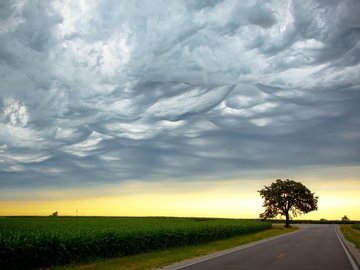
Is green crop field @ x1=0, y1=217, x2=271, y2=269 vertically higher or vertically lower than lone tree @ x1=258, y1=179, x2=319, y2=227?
lower

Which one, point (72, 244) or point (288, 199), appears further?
point (288, 199)

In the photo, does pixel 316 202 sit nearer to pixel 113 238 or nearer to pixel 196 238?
pixel 196 238

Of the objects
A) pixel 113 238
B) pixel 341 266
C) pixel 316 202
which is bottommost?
pixel 341 266

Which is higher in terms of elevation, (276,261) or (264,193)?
(264,193)

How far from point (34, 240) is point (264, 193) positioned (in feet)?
298

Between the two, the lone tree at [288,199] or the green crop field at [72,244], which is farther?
the lone tree at [288,199]

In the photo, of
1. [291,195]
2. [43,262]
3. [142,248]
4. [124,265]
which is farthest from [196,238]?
[291,195]

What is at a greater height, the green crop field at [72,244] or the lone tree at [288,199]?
the lone tree at [288,199]

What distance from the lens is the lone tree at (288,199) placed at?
99.9m

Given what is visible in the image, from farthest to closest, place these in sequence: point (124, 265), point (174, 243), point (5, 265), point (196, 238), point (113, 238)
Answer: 1. point (196, 238)
2. point (174, 243)
3. point (113, 238)
4. point (124, 265)
5. point (5, 265)

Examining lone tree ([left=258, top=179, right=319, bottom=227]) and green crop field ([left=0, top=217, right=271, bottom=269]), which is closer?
green crop field ([left=0, top=217, right=271, bottom=269])

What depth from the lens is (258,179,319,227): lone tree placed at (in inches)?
3935

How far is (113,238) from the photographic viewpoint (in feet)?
75.7

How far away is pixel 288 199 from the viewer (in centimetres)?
10069
